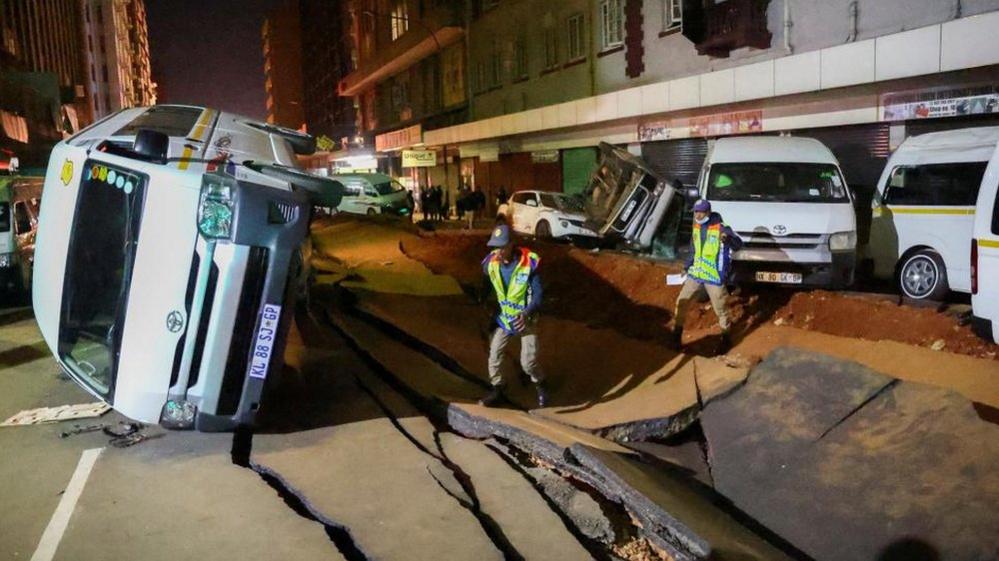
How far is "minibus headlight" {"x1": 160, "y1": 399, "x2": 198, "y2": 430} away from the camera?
501 centimetres

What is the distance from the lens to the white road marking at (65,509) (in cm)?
401

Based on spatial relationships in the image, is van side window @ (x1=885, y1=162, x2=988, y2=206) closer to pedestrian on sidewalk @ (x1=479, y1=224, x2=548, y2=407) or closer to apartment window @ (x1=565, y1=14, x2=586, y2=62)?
pedestrian on sidewalk @ (x1=479, y1=224, x2=548, y2=407)

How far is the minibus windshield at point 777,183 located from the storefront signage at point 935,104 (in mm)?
4308

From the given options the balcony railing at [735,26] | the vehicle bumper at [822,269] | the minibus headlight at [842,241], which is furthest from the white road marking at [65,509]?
the balcony railing at [735,26]

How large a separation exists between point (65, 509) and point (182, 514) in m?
0.74

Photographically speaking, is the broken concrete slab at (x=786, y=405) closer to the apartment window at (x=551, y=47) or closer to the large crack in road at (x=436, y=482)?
the large crack in road at (x=436, y=482)

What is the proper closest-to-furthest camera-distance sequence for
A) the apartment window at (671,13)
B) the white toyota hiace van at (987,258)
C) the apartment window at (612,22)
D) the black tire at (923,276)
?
the white toyota hiace van at (987,258), the black tire at (923,276), the apartment window at (671,13), the apartment window at (612,22)

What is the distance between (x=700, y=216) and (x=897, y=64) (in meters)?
7.86

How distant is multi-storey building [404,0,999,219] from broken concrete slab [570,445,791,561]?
36.4 feet

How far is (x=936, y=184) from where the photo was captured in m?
10.0

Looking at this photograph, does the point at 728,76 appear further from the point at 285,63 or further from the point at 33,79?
the point at 285,63

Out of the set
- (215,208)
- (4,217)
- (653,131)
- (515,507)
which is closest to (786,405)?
(515,507)

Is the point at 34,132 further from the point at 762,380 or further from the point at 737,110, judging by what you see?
the point at 762,380

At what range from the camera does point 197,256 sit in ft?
15.8
